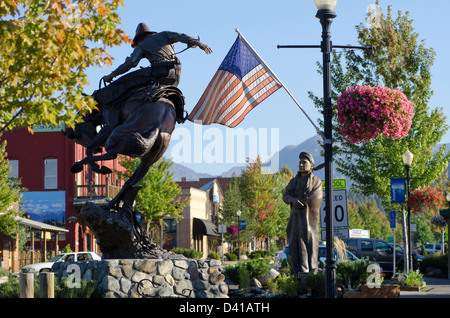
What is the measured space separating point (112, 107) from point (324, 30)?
3.83 meters

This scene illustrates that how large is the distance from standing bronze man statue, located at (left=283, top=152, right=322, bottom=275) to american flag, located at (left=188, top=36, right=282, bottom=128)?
213 centimetres

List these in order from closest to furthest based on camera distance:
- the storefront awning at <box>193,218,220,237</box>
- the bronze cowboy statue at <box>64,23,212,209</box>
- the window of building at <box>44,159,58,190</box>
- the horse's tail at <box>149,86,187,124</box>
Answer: the bronze cowboy statue at <box>64,23,212,209</box>, the horse's tail at <box>149,86,187,124</box>, the window of building at <box>44,159,58,190</box>, the storefront awning at <box>193,218,220,237</box>

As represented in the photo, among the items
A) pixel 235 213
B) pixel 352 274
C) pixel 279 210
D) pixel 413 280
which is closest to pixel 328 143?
pixel 352 274

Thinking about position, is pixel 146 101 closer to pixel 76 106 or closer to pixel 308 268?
pixel 76 106

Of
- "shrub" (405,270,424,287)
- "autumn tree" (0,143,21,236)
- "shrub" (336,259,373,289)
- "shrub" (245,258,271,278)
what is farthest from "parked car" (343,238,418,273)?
"autumn tree" (0,143,21,236)

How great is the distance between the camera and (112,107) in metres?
12.4

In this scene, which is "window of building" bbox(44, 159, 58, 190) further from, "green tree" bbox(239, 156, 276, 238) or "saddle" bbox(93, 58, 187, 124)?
"saddle" bbox(93, 58, 187, 124)

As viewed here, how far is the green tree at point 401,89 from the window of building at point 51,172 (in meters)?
20.9

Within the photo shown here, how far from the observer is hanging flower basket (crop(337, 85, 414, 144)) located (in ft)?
43.1

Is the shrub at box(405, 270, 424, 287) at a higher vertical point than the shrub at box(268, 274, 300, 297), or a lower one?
lower

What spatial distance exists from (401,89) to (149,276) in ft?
70.0

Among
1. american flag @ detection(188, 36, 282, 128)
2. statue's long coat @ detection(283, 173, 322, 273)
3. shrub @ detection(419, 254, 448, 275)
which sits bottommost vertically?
shrub @ detection(419, 254, 448, 275)

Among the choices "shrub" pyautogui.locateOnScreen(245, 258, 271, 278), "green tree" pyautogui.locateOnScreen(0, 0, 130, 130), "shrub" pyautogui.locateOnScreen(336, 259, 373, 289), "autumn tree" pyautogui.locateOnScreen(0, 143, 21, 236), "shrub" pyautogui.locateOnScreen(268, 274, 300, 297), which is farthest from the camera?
"autumn tree" pyautogui.locateOnScreen(0, 143, 21, 236)

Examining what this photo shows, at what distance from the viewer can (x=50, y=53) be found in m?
9.50
